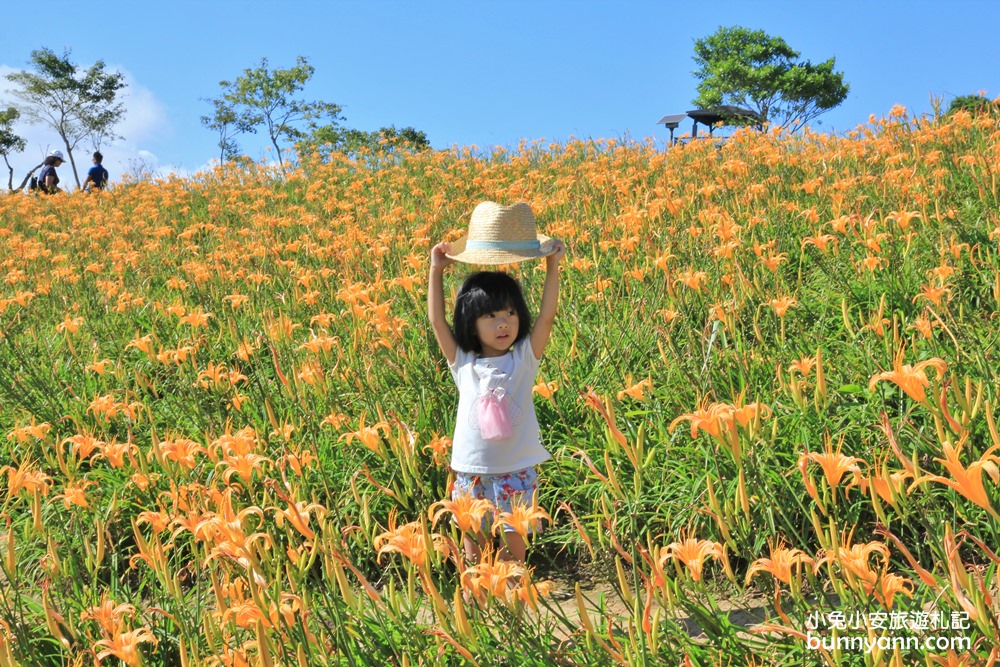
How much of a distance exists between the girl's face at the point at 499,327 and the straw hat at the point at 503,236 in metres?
0.18

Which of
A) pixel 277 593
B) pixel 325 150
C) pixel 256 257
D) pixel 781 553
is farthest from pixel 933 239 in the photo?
pixel 325 150

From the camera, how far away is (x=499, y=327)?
245 centimetres

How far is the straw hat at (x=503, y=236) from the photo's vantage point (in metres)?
2.51

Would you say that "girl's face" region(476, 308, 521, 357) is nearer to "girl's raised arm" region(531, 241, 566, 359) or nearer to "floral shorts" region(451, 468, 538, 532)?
"girl's raised arm" region(531, 241, 566, 359)

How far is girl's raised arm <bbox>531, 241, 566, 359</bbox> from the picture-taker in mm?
2541

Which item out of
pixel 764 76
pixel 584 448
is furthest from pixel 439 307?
pixel 764 76

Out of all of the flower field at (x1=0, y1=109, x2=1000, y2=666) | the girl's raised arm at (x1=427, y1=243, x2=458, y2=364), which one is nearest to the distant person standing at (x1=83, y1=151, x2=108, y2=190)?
the flower field at (x1=0, y1=109, x2=1000, y2=666)

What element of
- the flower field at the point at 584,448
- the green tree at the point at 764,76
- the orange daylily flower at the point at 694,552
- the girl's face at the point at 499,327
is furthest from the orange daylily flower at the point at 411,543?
the green tree at the point at 764,76

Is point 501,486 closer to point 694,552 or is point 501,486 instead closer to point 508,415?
point 508,415

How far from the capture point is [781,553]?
153 centimetres

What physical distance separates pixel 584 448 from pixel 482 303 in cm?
71

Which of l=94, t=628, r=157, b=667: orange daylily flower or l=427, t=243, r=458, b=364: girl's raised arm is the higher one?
l=427, t=243, r=458, b=364: girl's raised arm

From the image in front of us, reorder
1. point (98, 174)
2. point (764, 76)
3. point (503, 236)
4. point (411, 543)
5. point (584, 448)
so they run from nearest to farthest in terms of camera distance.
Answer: point (411, 543) → point (503, 236) → point (584, 448) → point (98, 174) → point (764, 76)

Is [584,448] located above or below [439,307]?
below
